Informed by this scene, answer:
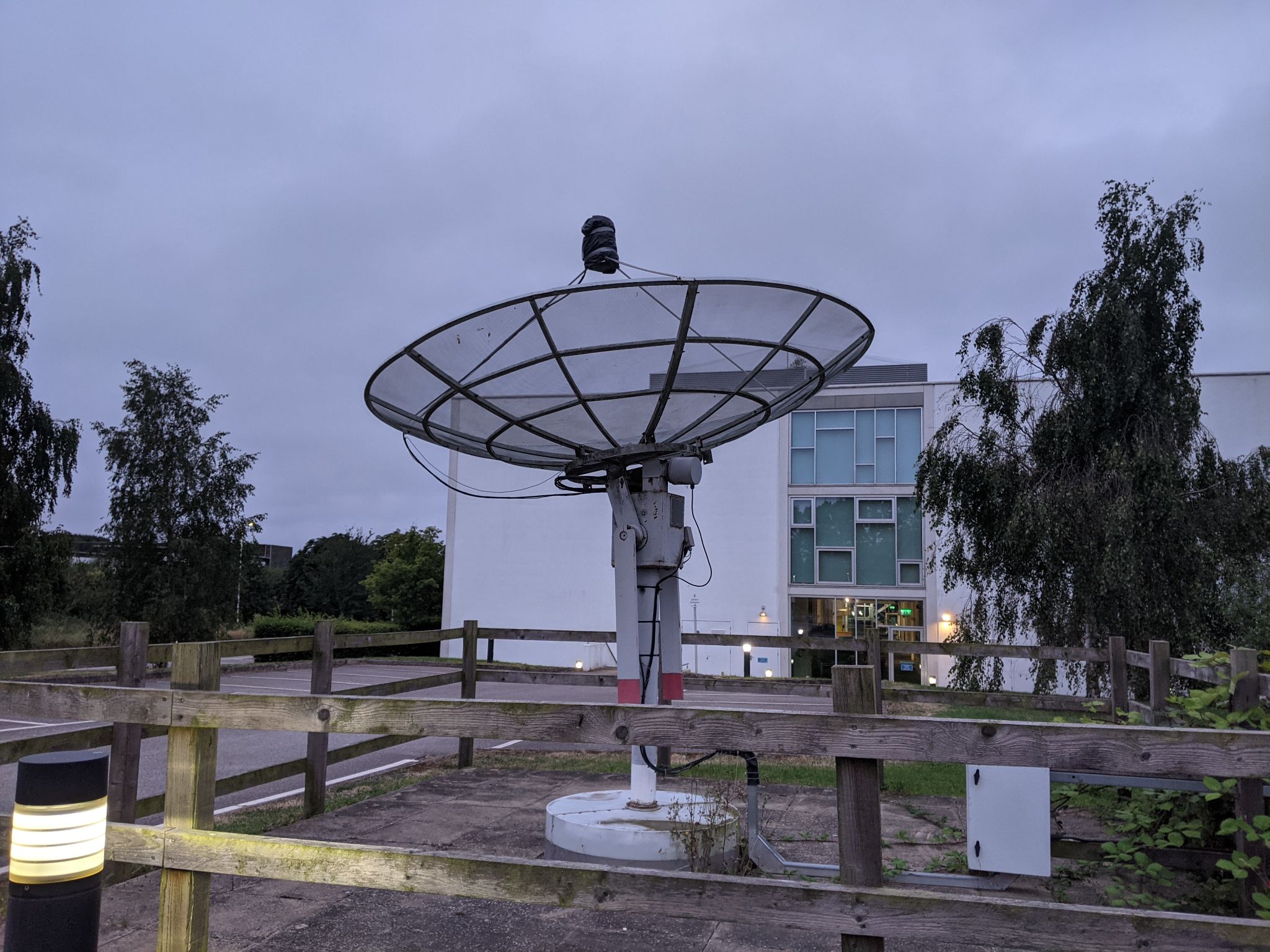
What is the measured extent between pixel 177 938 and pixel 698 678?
281 inches

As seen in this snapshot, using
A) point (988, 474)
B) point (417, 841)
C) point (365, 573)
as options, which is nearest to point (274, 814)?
point (417, 841)

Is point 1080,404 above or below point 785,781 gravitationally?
above

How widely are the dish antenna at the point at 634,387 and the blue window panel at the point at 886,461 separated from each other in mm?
22301

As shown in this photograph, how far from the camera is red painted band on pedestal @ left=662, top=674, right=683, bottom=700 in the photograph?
6.23m

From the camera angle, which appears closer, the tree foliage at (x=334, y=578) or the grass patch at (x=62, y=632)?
the grass patch at (x=62, y=632)

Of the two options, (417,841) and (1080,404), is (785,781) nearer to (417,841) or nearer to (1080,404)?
(417,841)

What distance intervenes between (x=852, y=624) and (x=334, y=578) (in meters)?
35.9

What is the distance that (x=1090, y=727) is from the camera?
2.51 m

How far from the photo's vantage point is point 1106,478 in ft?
45.4

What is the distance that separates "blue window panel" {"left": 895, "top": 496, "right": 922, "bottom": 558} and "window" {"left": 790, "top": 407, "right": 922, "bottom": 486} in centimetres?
77

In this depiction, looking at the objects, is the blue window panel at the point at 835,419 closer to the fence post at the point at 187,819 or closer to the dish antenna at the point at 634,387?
the dish antenna at the point at 634,387

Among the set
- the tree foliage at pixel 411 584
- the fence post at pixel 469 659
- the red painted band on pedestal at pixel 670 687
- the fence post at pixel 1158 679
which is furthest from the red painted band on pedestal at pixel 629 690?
the tree foliage at pixel 411 584

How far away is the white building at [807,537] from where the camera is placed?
2756cm

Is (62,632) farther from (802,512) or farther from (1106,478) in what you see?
(1106,478)
